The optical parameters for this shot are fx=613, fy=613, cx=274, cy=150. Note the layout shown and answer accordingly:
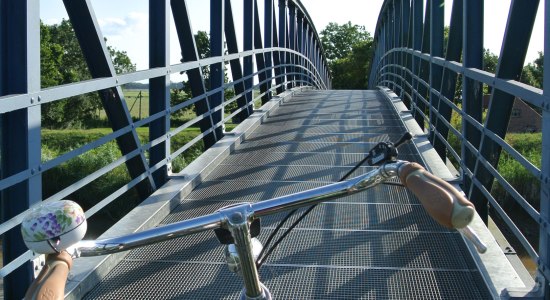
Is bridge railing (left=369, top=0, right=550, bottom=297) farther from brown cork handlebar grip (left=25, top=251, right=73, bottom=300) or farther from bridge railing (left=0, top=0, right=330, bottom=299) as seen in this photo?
bridge railing (left=0, top=0, right=330, bottom=299)

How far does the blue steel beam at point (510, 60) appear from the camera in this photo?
11.9 feet

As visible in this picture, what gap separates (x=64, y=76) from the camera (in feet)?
150

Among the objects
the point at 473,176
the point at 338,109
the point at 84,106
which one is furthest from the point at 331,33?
the point at 473,176

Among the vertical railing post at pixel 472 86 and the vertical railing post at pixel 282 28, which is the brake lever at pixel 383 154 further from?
the vertical railing post at pixel 282 28

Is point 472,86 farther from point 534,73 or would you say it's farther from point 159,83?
point 534,73

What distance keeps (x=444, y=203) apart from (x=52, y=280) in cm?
75

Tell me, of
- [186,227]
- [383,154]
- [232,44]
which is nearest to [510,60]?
[383,154]

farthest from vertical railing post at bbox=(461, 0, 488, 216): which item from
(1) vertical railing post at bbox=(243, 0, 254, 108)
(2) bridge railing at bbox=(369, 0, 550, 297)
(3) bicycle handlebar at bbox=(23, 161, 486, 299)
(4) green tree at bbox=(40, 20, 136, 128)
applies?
(4) green tree at bbox=(40, 20, 136, 128)

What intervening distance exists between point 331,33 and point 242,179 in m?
85.2

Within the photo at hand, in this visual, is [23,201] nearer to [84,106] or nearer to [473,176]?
[473,176]

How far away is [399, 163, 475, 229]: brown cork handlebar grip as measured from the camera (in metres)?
1.17

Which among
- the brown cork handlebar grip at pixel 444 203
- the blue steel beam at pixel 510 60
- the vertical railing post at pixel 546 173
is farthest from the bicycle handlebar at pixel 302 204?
the blue steel beam at pixel 510 60

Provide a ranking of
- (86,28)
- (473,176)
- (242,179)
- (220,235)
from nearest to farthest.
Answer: (220,235)
(86,28)
(473,176)
(242,179)

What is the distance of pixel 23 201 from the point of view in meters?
2.91
